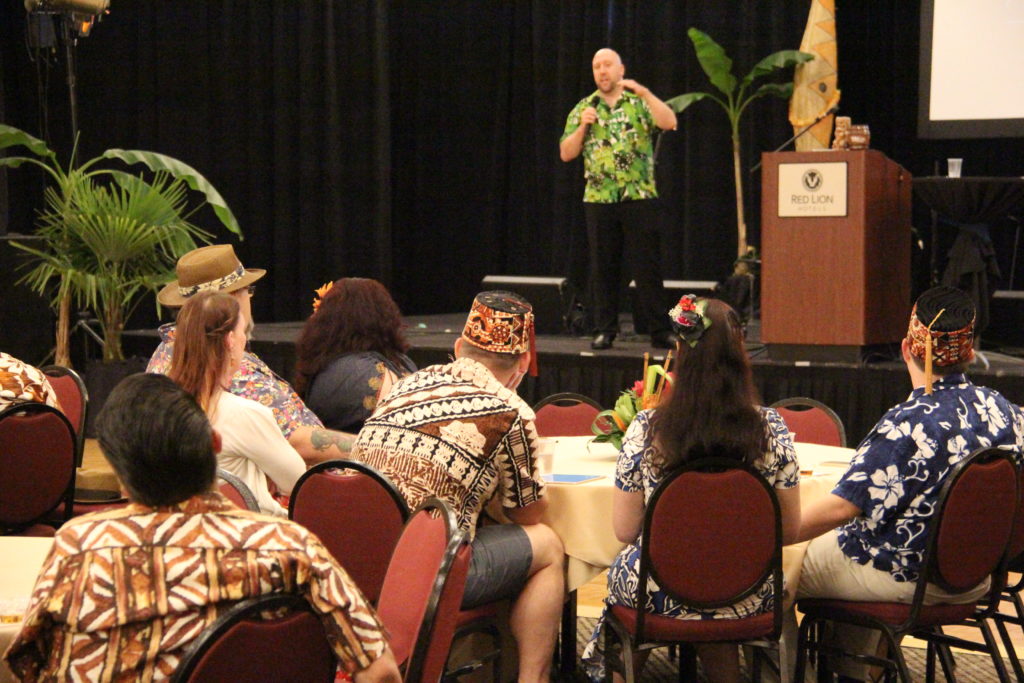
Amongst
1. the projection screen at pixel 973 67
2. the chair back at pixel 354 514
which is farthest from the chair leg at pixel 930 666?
the projection screen at pixel 973 67

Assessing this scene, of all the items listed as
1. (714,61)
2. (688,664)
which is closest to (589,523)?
(688,664)

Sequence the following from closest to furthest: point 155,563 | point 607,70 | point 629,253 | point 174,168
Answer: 1. point 155,563
2. point 607,70
3. point 629,253
4. point 174,168

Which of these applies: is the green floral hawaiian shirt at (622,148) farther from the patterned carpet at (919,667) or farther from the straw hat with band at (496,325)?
the straw hat with band at (496,325)

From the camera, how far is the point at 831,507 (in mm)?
3025

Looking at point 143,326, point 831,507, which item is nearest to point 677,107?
point 143,326

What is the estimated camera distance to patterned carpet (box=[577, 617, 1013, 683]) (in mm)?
3848

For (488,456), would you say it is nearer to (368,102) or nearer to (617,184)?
(617,184)

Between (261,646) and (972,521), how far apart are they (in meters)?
1.87

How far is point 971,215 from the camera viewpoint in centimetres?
596

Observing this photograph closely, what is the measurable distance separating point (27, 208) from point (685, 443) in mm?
6876

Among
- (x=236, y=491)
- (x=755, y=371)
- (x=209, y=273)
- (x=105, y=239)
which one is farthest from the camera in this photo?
(x=105, y=239)

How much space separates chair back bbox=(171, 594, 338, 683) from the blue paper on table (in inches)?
61.0

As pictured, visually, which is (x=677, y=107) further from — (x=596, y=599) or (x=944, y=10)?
(x=596, y=599)

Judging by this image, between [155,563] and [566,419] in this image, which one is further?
[566,419]
